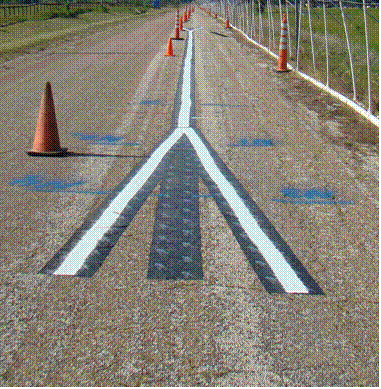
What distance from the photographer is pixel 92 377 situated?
3.16 meters


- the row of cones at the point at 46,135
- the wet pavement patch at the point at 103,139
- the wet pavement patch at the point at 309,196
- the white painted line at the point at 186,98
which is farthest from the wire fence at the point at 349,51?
the row of cones at the point at 46,135

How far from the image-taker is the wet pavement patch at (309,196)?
6.02 m

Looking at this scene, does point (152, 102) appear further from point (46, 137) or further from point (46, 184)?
point (46, 184)

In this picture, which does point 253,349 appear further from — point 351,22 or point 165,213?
point 351,22

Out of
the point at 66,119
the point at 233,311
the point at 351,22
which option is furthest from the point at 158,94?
the point at 233,311

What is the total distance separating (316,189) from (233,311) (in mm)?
2876

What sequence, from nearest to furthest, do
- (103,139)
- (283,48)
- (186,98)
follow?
(103,139) < (186,98) < (283,48)

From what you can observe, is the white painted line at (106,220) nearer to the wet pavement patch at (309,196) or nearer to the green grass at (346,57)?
the wet pavement patch at (309,196)

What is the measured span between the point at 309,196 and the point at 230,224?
122cm

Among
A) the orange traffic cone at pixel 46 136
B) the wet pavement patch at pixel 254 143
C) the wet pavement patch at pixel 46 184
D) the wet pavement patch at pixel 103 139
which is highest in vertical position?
the orange traffic cone at pixel 46 136

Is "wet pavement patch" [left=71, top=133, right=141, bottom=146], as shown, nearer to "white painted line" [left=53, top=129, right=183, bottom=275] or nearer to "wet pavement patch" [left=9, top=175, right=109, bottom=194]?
"white painted line" [left=53, top=129, right=183, bottom=275]

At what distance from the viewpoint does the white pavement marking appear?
437 cm

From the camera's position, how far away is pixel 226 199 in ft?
19.7

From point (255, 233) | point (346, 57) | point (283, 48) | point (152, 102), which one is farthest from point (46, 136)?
point (346, 57)
